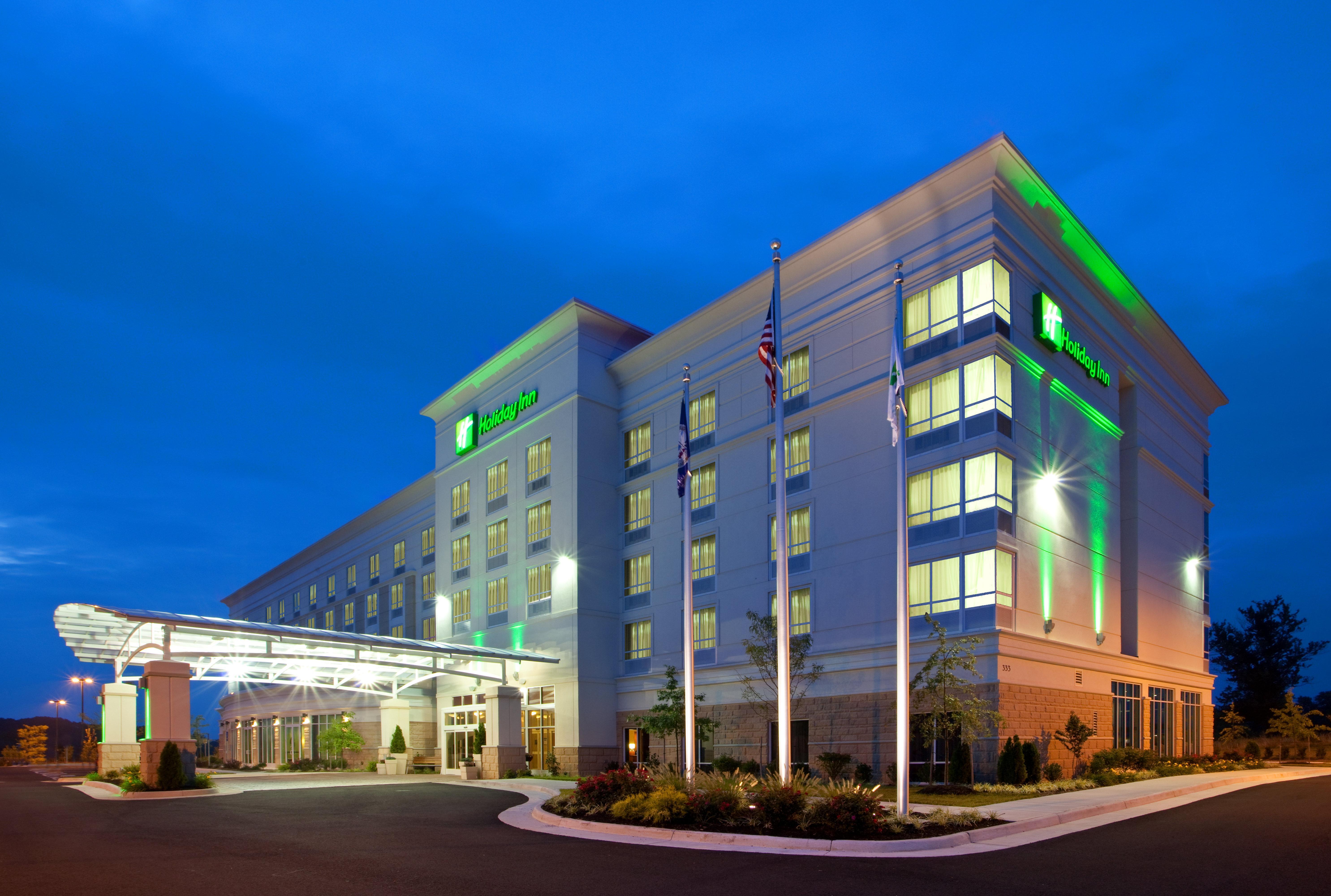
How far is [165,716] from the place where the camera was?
31328mm

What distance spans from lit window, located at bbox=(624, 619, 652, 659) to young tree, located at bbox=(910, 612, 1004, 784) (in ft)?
48.8

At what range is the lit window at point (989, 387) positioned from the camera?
29125 mm

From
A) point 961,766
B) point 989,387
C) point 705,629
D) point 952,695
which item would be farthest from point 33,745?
point 989,387

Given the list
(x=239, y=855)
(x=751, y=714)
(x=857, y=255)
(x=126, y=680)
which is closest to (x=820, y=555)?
(x=751, y=714)

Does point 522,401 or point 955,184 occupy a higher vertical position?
point 955,184

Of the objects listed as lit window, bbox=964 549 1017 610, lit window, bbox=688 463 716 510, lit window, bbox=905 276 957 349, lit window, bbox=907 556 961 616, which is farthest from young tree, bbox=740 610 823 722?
lit window, bbox=905 276 957 349

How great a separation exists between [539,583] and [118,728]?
17.5 metres

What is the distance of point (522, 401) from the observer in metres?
46.1

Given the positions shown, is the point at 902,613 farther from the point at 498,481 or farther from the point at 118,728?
the point at 118,728

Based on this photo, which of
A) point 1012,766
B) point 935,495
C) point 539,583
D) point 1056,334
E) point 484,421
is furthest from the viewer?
point 484,421

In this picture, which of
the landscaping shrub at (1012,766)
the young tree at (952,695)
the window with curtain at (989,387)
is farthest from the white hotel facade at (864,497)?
the landscaping shrub at (1012,766)

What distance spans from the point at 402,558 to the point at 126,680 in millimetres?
23214

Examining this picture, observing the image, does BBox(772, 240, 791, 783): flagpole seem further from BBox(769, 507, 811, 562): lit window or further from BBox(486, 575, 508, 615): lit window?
BBox(486, 575, 508, 615): lit window

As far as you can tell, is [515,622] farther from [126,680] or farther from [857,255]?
[857,255]
